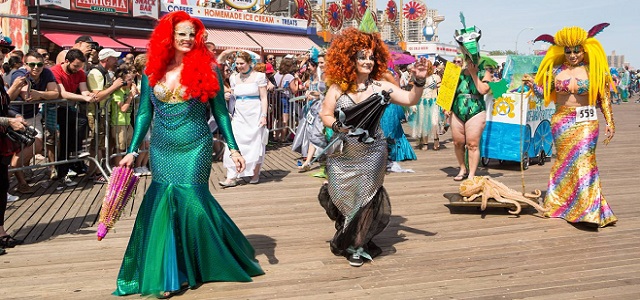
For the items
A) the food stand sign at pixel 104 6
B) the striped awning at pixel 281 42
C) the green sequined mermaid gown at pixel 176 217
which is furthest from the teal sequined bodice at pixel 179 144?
the striped awning at pixel 281 42

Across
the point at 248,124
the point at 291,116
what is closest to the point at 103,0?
the point at 291,116

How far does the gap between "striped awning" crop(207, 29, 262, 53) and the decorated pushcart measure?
59.4 ft

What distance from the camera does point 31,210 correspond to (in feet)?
22.8

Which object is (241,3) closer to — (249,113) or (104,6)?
(104,6)

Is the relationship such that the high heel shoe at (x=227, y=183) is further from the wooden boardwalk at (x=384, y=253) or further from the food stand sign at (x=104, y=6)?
the food stand sign at (x=104, y=6)

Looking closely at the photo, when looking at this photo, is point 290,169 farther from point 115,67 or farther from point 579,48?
point 579,48

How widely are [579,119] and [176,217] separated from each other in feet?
13.2

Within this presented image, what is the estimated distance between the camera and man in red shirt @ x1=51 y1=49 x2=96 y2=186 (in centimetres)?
829

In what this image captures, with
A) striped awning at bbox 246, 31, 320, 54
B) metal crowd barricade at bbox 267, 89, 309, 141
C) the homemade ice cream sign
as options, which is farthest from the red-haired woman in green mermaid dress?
striped awning at bbox 246, 31, 320, 54

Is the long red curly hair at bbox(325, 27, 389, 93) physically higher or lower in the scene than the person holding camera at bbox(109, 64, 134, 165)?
higher

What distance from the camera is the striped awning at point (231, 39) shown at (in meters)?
27.4

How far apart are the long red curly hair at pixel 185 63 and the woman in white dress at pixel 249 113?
4210 millimetres

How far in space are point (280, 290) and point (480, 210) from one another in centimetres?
319

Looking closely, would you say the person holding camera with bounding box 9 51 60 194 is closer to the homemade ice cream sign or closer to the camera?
the camera
